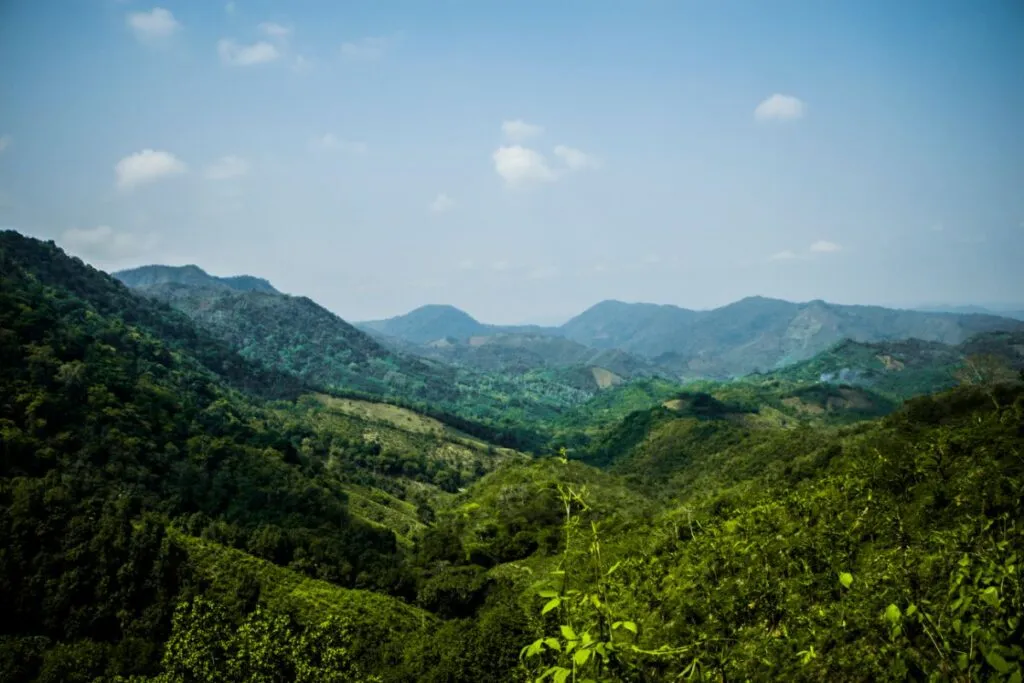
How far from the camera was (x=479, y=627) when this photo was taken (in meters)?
37.8

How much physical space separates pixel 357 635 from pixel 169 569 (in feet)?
58.3

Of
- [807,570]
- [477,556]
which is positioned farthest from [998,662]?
[477,556]

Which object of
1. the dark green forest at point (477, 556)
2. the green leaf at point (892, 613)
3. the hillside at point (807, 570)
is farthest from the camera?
the dark green forest at point (477, 556)

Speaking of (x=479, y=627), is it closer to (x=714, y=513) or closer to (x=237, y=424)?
(x=714, y=513)

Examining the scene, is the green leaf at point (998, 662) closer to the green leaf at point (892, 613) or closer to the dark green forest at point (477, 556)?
the dark green forest at point (477, 556)

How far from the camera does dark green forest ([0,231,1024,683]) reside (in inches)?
240

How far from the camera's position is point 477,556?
257ft

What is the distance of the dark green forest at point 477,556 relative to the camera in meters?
6.11

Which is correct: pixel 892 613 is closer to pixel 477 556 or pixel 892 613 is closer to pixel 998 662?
pixel 998 662

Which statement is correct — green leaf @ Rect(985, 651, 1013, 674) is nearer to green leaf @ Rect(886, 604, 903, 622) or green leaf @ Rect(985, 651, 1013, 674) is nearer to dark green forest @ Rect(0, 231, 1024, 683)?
dark green forest @ Rect(0, 231, 1024, 683)

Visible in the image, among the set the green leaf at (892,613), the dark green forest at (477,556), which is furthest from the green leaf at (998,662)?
the green leaf at (892,613)

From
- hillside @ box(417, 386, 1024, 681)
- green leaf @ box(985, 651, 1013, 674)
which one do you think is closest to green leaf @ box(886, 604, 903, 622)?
hillside @ box(417, 386, 1024, 681)

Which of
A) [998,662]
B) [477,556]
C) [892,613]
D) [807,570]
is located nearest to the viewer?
[998,662]

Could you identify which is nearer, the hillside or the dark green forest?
the hillside
